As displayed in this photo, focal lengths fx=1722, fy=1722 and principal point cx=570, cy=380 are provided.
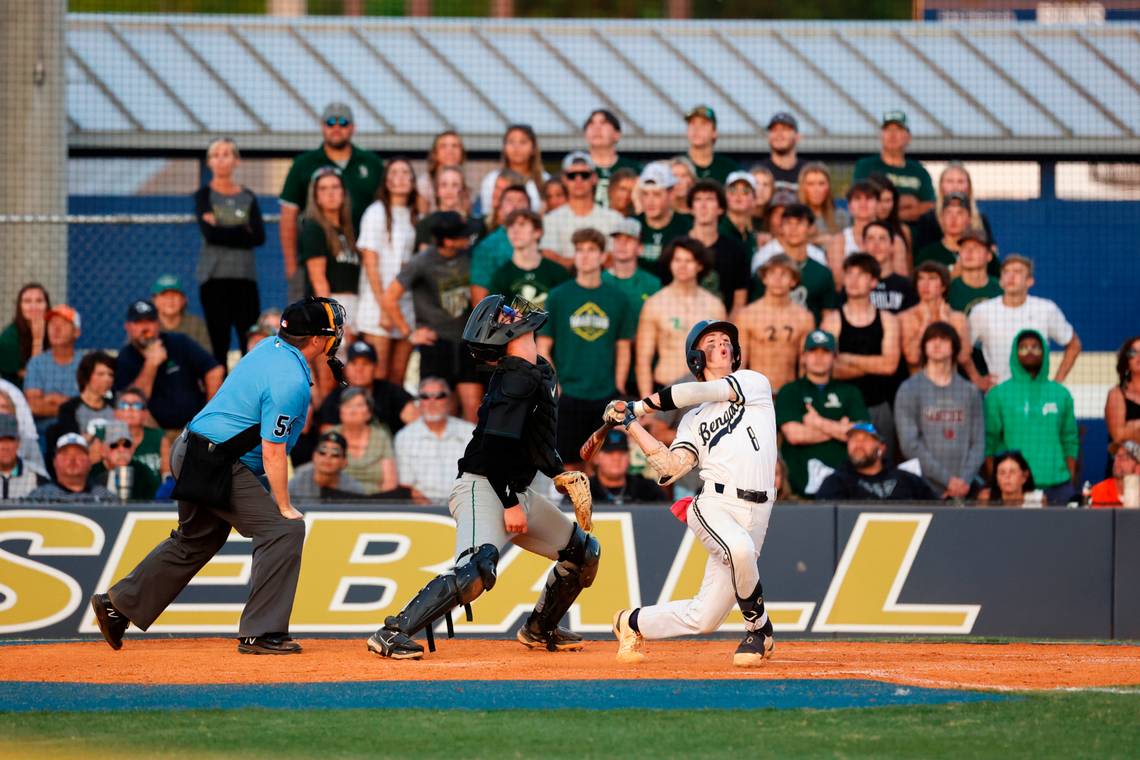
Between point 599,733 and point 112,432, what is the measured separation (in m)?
6.74

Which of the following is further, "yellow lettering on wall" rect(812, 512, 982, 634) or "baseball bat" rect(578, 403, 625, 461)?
"yellow lettering on wall" rect(812, 512, 982, 634)

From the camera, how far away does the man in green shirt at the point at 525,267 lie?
43.3ft

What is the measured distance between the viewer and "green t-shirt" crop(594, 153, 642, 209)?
14305mm

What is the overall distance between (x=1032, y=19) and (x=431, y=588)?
1751cm

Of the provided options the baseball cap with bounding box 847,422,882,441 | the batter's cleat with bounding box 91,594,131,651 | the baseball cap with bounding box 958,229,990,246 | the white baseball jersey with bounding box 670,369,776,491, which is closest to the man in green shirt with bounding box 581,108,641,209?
the baseball cap with bounding box 958,229,990,246

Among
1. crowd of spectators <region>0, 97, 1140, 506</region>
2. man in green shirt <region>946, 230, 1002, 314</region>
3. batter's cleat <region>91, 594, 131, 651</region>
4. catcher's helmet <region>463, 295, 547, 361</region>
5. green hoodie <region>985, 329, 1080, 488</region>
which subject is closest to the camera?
catcher's helmet <region>463, 295, 547, 361</region>

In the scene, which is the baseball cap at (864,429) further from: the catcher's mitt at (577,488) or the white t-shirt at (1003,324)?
the catcher's mitt at (577,488)

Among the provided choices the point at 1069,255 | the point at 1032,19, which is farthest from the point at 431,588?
the point at 1032,19

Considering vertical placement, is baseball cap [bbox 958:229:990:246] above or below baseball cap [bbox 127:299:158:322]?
above

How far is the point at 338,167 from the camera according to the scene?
1416 cm

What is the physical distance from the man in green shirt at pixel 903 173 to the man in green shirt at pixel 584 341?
277cm

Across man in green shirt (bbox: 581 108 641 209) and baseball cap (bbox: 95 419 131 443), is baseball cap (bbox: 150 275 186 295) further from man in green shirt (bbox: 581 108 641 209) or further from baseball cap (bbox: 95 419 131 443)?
man in green shirt (bbox: 581 108 641 209)

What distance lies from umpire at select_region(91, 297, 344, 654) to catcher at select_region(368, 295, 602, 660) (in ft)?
2.42

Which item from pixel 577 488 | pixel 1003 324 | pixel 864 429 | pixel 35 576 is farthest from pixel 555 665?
pixel 1003 324
